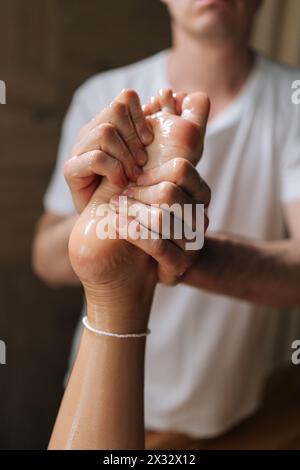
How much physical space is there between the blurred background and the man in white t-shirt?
0.99 feet

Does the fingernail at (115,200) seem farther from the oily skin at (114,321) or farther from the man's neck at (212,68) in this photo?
the man's neck at (212,68)

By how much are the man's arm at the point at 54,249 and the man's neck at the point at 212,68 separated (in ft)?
0.89

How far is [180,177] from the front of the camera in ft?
1.42

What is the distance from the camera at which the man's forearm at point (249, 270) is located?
1.90 ft

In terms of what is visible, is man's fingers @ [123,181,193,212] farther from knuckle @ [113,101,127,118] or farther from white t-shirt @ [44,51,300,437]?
white t-shirt @ [44,51,300,437]

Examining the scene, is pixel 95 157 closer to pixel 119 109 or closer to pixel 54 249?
pixel 119 109

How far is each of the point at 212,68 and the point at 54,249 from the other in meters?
0.35

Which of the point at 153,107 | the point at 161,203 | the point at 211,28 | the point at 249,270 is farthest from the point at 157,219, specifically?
the point at 211,28

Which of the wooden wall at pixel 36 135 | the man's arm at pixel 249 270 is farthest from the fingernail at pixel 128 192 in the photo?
the wooden wall at pixel 36 135

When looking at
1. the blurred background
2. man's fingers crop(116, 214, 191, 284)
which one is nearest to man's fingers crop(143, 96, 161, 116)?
man's fingers crop(116, 214, 191, 284)

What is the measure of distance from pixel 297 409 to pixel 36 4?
92 cm

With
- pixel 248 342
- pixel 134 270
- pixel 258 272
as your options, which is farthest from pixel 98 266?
pixel 248 342

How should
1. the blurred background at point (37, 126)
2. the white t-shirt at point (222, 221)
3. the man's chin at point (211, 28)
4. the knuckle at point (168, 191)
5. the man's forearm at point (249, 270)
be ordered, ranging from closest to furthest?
1. the knuckle at point (168, 191)
2. the man's forearm at point (249, 270)
3. the man's chin at point (211, 28)
4. the white t-shirt at point (222, 221)
5. the blurred background at point (37, 126)

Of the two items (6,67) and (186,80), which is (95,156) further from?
(6,67)
